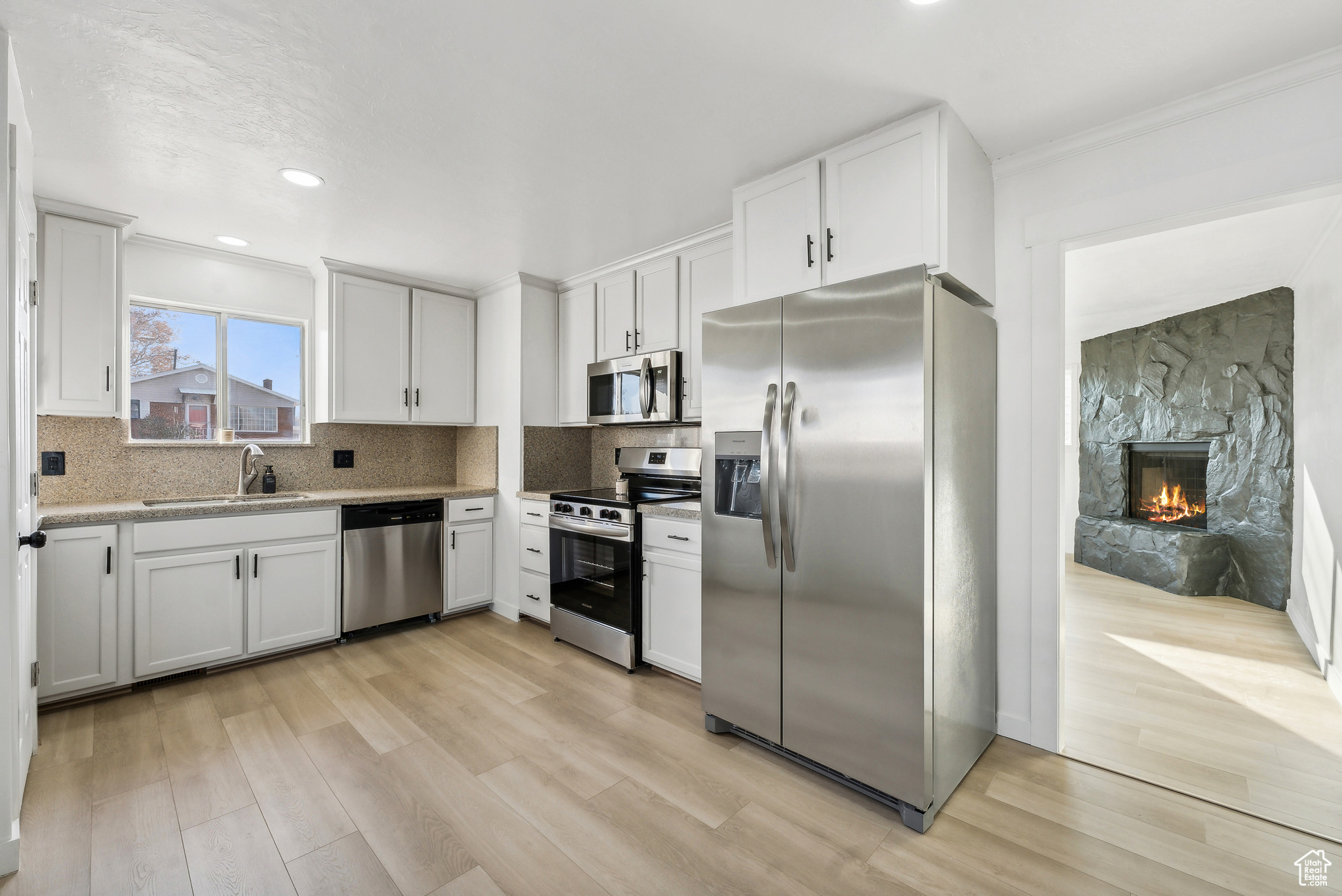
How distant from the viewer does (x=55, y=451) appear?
123 inches

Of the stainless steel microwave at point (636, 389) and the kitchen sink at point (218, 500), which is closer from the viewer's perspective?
the kitchen sink at point (218, 500)

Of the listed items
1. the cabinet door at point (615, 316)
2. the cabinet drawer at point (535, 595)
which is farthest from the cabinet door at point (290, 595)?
the cabinet door at point (615, 316)

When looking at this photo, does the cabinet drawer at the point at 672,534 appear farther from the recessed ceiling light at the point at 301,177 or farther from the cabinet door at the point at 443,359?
the recessed ceiling light at the point at 301,177

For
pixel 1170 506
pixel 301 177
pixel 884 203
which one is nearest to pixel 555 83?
pixel 884 203

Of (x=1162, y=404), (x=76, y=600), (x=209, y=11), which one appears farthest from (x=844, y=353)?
(x=1162, y=404)

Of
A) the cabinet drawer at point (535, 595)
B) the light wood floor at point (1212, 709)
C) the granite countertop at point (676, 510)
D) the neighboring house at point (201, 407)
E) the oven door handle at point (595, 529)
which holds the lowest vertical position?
the light wood floor at point (1212, 709)

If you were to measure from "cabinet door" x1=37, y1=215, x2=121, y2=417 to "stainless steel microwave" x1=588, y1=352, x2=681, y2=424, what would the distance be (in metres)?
2.57

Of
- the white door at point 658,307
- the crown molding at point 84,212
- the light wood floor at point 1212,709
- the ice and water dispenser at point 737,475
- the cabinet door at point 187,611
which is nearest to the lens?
the light wood floor at point 1212,709

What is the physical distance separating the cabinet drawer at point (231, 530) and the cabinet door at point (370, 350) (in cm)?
75

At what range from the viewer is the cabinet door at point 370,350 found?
3.84 m

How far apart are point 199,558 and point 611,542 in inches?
85.3

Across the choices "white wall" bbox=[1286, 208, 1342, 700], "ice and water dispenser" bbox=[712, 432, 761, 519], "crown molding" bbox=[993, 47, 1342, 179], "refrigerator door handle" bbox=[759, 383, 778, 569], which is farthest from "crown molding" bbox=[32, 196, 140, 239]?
"white wall" bbox=[1286, 208, 1342, 700]

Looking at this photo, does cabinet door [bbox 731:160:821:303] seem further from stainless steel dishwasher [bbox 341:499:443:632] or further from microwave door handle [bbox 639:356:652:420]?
stainless steel dishwasher [bbox 341:499:443:632]

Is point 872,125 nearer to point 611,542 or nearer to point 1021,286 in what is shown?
point 1021,286
